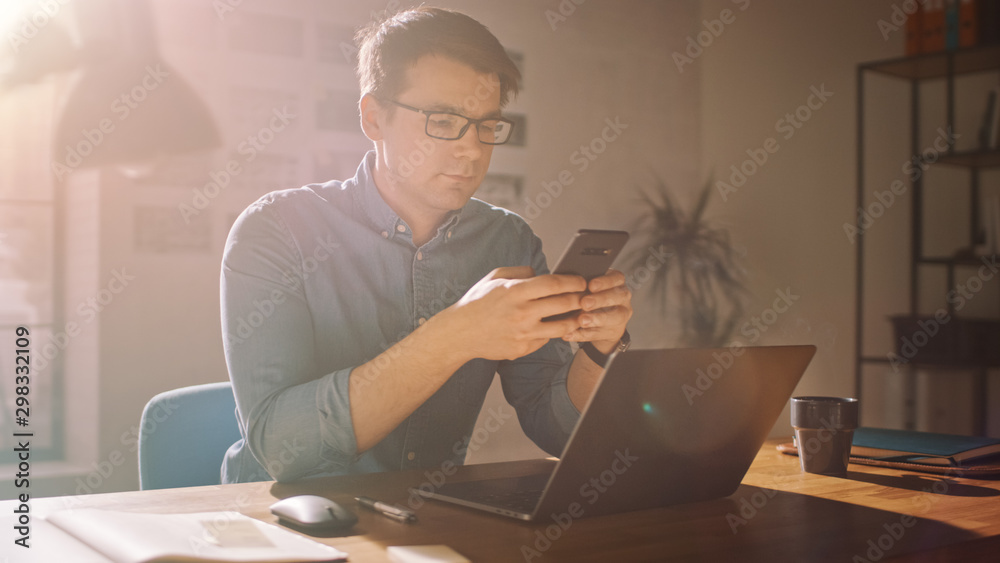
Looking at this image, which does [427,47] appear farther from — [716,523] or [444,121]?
[716,523]

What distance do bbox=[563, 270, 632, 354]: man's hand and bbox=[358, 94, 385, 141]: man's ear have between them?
0.59m

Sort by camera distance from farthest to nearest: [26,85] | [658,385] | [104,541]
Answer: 1. [26,85]
2. [658,385]
3. [104,541]

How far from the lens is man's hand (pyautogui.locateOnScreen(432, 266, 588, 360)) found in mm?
1034

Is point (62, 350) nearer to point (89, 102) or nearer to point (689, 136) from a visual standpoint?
point (89, 102)

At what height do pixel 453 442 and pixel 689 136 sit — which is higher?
pixel 689 136

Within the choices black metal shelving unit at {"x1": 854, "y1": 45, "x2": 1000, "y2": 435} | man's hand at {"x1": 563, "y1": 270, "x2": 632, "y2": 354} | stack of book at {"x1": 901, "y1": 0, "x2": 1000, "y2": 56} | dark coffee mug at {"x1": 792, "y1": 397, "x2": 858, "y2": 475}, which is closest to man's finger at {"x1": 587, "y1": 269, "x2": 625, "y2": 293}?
man's hand at {"x1": 563, "y1": 270, "x2": 632, "y2": 354}

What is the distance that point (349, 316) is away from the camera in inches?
58.2

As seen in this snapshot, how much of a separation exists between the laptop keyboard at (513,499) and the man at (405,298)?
20 centimetres

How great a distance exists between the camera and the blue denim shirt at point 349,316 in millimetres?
1185

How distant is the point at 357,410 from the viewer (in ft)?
3.67

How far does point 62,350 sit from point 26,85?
87 centimetres

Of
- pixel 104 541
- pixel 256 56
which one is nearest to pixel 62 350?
pixel 256 56

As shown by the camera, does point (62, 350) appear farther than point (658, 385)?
Yes

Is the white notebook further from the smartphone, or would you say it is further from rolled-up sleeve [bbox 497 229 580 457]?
rolled-up sleeve [bbox 497 229 580 457]
